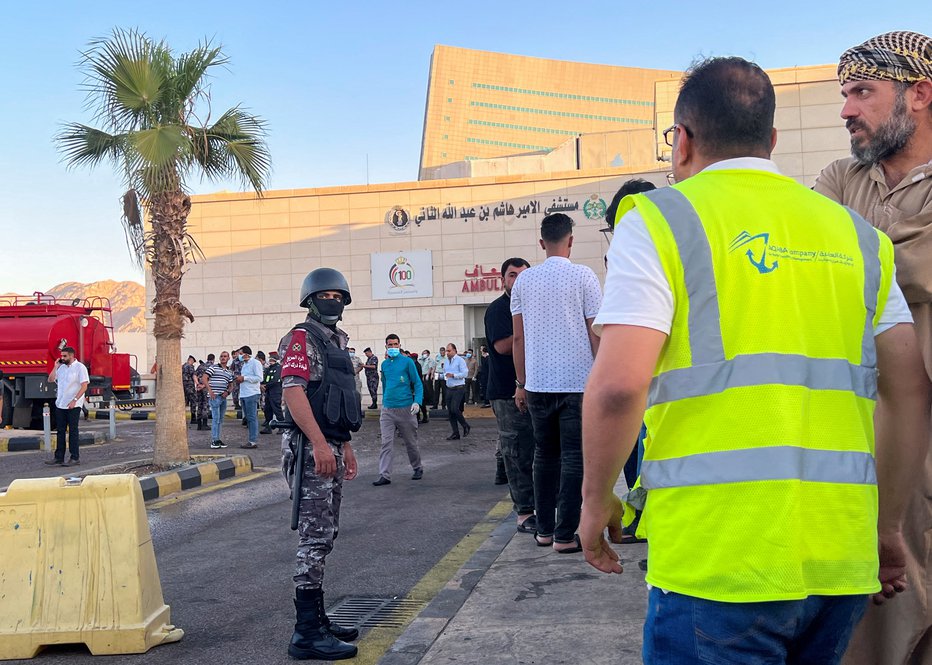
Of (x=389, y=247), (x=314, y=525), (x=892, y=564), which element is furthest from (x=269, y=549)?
(x=389, y=247)

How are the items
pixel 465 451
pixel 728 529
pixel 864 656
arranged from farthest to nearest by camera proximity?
pixel 465 451, pixel 864 656, pixel 728 529

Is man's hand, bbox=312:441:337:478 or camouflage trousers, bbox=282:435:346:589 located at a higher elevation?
man's hand, bbox=312:441:337:478

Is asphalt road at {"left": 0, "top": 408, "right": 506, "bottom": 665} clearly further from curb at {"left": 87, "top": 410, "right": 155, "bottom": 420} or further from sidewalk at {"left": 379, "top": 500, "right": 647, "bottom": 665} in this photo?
curb at {"left": 87, "top": 410, "right": 155, "bottom": 420}

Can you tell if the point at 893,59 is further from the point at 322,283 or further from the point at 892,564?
the point at 322,283

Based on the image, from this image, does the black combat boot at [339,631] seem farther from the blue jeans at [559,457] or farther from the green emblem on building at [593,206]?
the green emblem on building at [593,206]

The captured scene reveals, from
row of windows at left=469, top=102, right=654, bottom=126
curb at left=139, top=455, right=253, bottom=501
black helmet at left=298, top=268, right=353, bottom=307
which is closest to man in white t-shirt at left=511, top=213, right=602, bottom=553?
black helmet at left=298, top=268, right=353, bottom=307

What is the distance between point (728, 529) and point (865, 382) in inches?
18.2

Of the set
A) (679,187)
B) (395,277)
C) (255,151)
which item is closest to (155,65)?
(255,151)

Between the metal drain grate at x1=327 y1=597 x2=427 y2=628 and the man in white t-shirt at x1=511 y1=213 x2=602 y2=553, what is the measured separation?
1043 millimetres

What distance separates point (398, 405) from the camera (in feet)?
35.4

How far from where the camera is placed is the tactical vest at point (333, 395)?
15.0ft

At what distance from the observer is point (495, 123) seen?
11206 cm

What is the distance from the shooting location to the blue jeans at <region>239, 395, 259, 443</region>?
1627cm

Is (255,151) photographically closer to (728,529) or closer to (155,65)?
(155,65)
